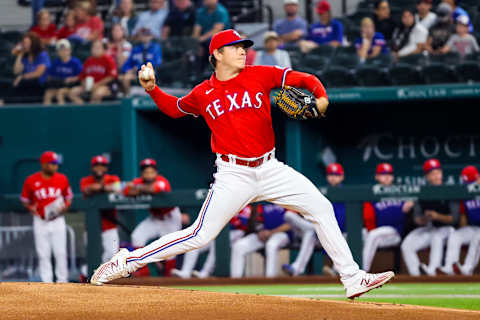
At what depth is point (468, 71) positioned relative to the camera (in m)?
11.9

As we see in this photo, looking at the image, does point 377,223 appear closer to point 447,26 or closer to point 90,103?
point 447,26

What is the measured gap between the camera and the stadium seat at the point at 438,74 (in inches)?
469

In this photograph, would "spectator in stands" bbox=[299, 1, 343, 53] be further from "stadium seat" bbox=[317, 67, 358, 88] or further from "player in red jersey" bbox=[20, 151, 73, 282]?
"player in red jersey" bbox=[20, 151, 73, 282]

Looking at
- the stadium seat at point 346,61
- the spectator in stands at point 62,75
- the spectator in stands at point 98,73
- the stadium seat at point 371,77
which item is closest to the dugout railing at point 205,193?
the stadium seat at point 371,77

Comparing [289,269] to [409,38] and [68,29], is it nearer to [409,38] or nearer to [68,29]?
[409,38]

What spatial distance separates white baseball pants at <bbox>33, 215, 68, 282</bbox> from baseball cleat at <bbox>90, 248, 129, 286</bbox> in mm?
5290

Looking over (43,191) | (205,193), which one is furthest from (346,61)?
(43,191)

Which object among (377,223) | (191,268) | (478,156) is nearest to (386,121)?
(478,156)

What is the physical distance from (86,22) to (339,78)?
4.71m

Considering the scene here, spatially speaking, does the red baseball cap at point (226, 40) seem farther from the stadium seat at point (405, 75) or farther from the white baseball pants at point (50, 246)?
the stadium seat at point (405, 75)

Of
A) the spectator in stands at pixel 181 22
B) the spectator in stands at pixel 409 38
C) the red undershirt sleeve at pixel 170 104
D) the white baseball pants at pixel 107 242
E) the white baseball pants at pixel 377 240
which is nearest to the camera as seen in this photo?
the red undershirt sleeve at pixel 170 104

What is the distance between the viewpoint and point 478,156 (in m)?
12.6

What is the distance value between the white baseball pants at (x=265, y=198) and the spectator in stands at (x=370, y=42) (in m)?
7.11

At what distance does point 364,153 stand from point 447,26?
2027 millimetres
